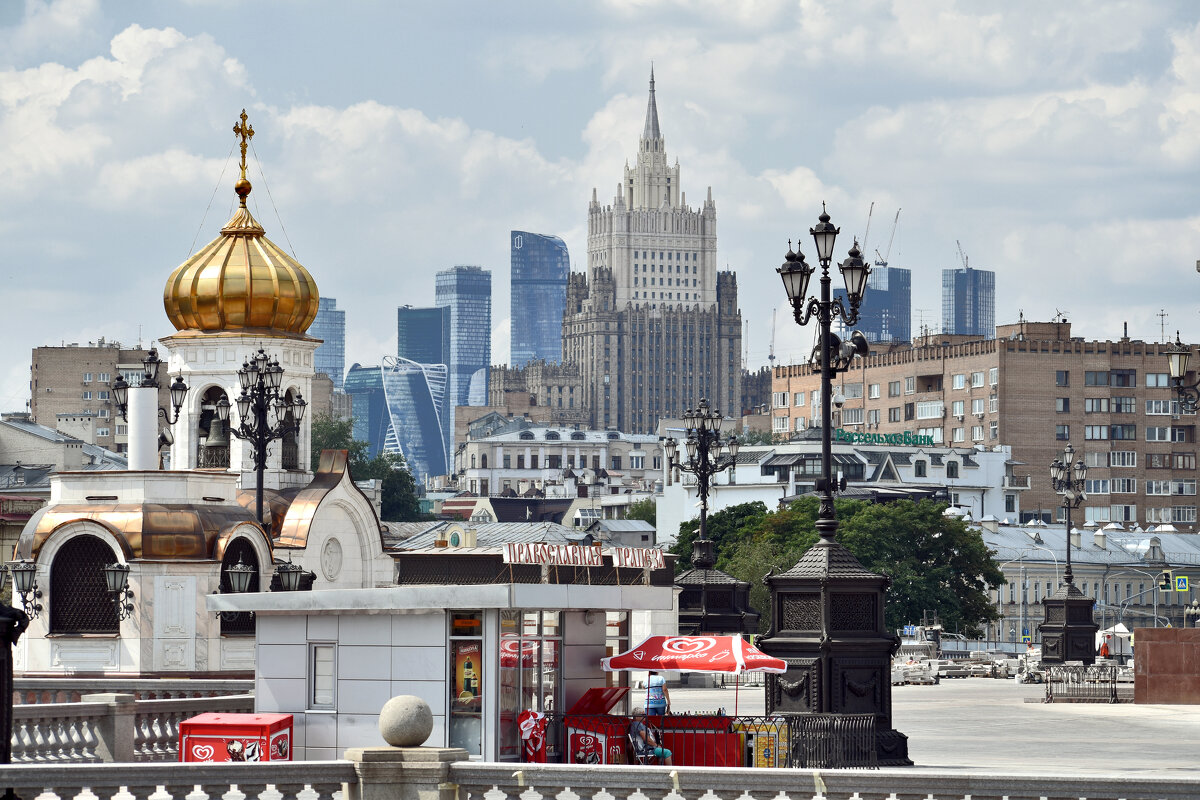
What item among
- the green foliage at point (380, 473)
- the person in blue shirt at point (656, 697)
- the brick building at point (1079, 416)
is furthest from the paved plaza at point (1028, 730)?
the green foliage at point (380, 473)

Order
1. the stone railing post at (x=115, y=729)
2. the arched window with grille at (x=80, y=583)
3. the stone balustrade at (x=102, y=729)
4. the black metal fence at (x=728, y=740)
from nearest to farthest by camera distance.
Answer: the black metal fence at (x=728, y=740)
the stone balustrade at (x=102, y=729)
the stone railing post at (x=115, y=729)
the arched window with grille at (x=80, y=583)

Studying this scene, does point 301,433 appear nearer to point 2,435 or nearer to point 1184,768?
point 1184,768

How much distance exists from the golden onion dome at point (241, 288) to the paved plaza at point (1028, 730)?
12.8 metres

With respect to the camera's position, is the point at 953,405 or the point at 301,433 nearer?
the point at 301,433

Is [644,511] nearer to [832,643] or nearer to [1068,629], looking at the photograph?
[1068,629]

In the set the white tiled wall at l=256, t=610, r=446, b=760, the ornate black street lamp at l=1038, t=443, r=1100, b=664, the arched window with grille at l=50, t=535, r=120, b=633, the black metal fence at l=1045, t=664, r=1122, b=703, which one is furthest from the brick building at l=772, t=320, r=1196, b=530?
the white tiled wall at l=256, t=610, r=446, b=760

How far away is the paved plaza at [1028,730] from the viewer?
29.0m

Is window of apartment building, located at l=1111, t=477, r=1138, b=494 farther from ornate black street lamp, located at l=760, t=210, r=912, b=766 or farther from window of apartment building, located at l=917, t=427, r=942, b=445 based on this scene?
ornate black street lamp, located at l=760, t=210, r=912, b=766

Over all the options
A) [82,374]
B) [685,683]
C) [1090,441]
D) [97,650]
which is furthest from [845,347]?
[82,374]

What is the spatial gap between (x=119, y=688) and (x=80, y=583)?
21.3 ft

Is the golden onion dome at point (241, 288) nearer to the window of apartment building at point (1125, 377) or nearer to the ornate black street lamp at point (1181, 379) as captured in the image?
the ornate black street lamp at point (1181, 379)

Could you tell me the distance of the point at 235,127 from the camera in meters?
54.0

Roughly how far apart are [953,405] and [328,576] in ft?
407

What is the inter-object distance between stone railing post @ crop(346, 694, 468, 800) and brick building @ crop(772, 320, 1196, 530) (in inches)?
5473
